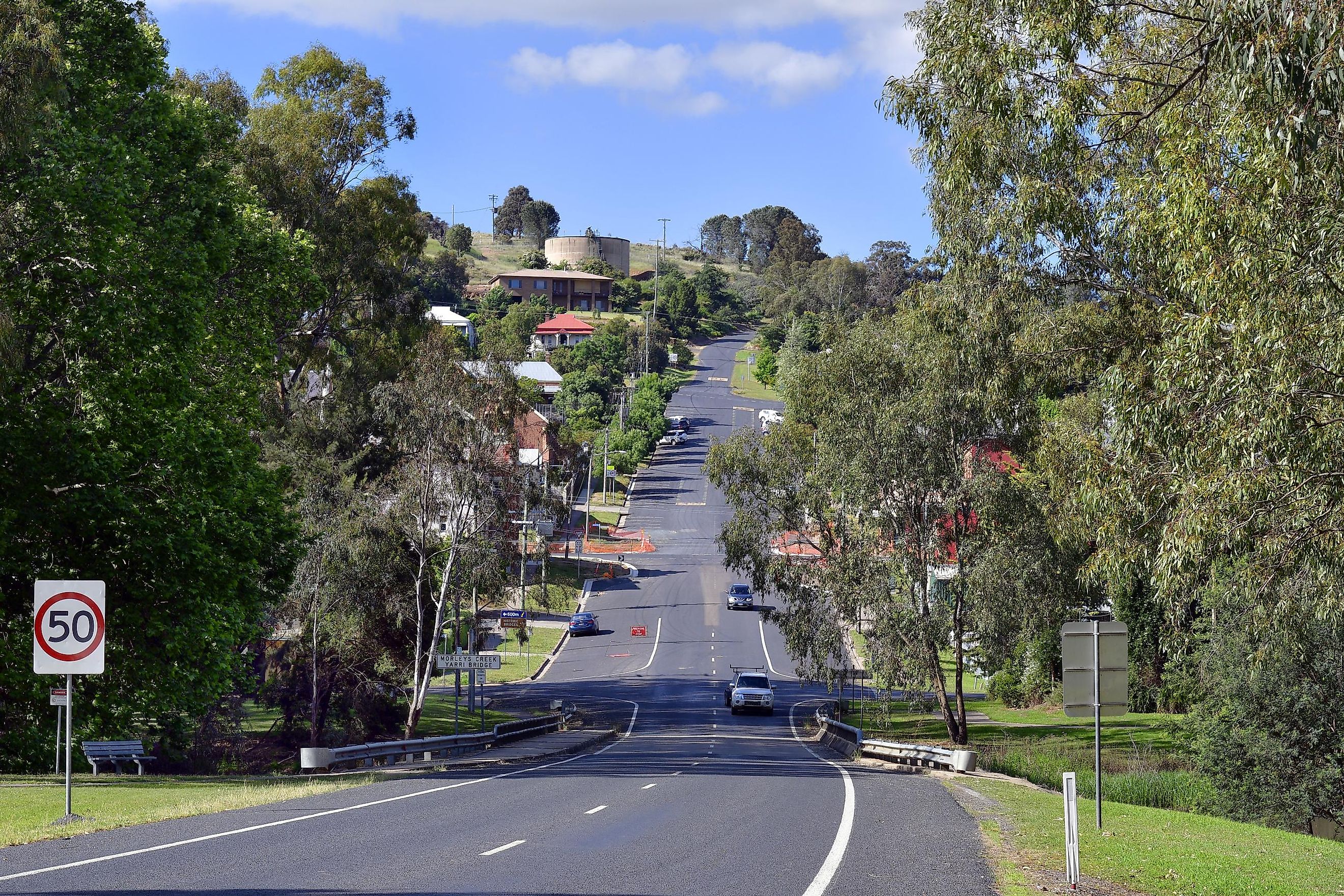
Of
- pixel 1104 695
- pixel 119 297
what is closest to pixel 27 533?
pixel 119 297

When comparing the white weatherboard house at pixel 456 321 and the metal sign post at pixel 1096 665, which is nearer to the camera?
the metal sign post at pixel 1096 665

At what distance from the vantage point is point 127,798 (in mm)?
18203

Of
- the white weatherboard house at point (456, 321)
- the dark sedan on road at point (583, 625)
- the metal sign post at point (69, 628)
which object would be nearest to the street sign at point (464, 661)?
the metal sign post at point (69, 628)

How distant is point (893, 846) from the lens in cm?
1377

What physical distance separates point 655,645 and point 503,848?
187 ft

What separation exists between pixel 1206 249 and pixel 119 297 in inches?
656

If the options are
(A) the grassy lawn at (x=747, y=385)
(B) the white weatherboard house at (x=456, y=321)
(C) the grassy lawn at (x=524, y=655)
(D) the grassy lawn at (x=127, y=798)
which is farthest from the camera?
(A) the grassy lawn at (x=747, y=385)

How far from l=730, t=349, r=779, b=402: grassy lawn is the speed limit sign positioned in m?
123

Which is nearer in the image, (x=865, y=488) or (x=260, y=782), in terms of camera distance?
(x=260, y=782)

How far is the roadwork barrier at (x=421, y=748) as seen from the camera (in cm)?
2441

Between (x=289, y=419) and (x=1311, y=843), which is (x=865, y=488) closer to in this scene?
(x=1311, y=843)

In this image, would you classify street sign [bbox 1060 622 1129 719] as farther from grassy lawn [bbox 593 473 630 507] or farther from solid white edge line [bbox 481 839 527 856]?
grassy lawn [bbox 593 473 630 507]

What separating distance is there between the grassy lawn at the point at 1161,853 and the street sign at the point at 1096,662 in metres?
1.69

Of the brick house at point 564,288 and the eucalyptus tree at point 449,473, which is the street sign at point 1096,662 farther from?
the brick house at point 564,288
